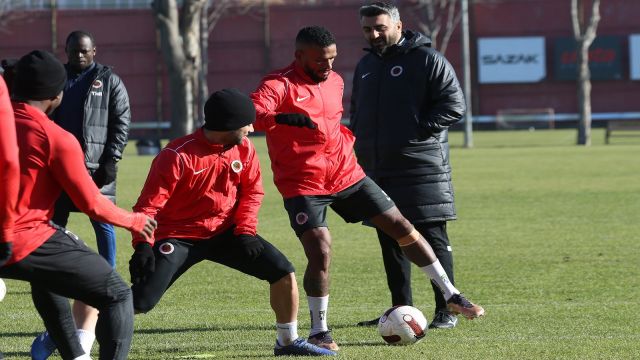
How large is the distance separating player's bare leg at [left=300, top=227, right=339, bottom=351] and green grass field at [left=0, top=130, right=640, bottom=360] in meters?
0.24

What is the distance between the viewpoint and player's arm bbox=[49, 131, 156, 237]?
6027 millimetres

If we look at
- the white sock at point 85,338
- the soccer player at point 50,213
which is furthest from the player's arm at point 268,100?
the soccer player at point 50,213

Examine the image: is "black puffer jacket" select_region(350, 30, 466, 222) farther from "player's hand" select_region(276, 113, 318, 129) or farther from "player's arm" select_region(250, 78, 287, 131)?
"player's hand" select_region(276, 113, 318, 129)

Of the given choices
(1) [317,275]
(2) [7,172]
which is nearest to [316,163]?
(1) [317,275]

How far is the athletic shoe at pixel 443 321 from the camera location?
9.20 meters

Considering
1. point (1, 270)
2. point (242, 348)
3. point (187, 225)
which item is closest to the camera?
point (1, 270)

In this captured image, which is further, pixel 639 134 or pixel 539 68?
pixel 539 68

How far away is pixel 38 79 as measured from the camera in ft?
20.5

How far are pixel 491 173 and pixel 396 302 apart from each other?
18806 mm

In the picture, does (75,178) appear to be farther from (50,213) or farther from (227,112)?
(227,112)

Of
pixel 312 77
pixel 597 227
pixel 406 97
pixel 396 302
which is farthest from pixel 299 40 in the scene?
pixel 597 227

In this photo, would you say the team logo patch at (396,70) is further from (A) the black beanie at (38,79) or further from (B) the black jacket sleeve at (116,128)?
(A) the black beanie at (38,79)

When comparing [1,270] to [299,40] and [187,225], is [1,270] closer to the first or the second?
[187,225]

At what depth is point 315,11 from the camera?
60000 mm
